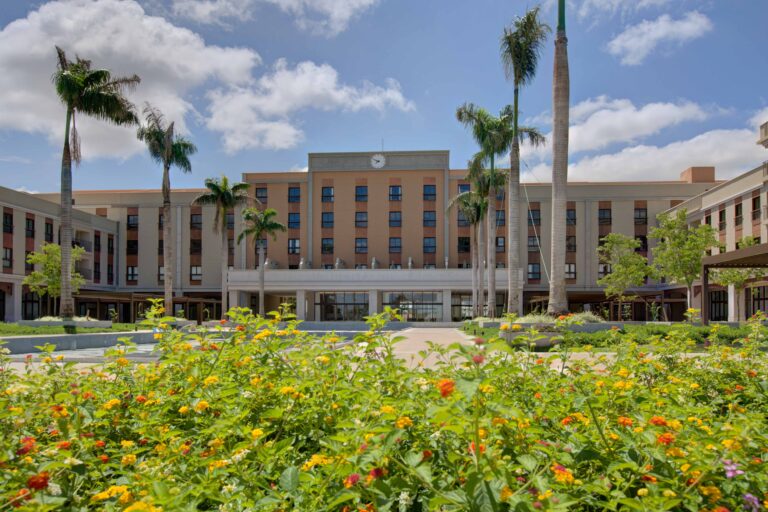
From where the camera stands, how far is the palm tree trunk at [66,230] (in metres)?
24.9

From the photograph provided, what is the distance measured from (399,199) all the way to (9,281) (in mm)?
35931

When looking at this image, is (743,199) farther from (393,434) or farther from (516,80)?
(393,434)

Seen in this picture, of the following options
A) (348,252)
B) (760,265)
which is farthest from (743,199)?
(348,252)

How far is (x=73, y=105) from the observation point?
1002 inches

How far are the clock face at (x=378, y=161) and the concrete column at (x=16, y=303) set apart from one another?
3421 centimetres

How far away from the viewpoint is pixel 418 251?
53.1 metres

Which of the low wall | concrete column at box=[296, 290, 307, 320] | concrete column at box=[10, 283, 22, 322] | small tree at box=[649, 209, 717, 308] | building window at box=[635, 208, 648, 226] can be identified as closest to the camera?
the low wall

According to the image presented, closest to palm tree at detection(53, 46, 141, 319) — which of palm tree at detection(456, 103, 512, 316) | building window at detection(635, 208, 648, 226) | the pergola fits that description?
palm tree at detection(456, 103, 512, 316)

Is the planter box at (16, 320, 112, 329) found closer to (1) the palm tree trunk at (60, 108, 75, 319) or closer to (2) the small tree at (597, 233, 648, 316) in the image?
(1) the palm tree trunk at (60, 108, 75, 319)

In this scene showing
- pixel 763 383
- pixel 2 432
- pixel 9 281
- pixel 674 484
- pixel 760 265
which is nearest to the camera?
pixel 674 484

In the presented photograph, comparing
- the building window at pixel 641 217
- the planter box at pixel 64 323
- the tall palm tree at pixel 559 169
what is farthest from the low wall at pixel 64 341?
the building window at pixel 641 217

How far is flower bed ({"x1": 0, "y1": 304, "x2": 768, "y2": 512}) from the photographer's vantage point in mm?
2072

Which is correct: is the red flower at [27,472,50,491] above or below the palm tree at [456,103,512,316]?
below

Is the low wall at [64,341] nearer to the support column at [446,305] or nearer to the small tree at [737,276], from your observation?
the support column at [446,305]
